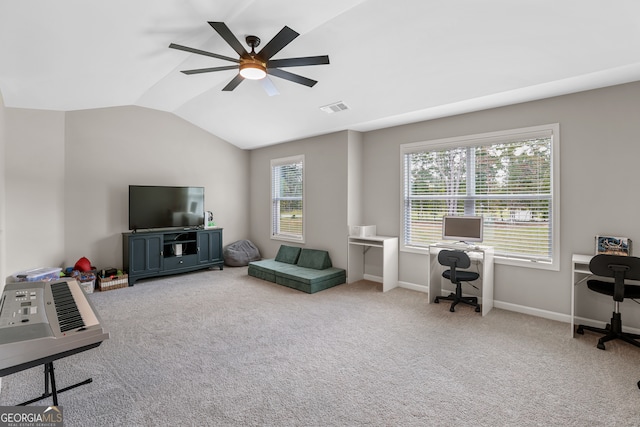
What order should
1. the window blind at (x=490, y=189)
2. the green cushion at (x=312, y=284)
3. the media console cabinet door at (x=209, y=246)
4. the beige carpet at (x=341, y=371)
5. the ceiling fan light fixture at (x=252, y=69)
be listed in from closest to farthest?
the beige carpet at (x=341, y=371) < the ceiling fan light fixture at (x=252, y=69) < the window blind at (x=490, y=189) < the green cushion at (x=312, y=284) < the media console cabinet door at (x=209, y=246)

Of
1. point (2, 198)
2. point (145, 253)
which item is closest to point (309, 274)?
point (145, 253)

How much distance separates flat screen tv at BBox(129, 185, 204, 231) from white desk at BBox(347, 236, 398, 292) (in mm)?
2987

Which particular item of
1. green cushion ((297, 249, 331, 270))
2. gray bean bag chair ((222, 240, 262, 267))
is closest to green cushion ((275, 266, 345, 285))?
green cushion ((297, 249, 331, 270))

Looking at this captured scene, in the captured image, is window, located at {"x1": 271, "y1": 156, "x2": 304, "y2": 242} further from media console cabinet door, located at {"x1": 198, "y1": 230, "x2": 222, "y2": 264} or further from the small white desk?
the small white desk

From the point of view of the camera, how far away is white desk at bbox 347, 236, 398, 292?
4852mm

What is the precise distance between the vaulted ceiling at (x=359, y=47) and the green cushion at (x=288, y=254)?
8.96 ft

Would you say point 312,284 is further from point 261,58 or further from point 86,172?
point 86,172

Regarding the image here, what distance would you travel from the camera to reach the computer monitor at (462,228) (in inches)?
161

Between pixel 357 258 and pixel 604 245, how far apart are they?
319cm

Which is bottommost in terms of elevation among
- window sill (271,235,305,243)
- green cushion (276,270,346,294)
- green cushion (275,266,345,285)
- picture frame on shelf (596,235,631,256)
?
green cushion (276,270,346,294)

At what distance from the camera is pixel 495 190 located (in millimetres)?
4152

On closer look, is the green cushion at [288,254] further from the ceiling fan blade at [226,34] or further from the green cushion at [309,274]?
the ceiling fan blade at [226,34]

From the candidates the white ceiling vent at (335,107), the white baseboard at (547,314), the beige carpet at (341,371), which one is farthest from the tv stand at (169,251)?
the white baseboard at (547,314)

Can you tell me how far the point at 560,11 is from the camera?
2.49m
